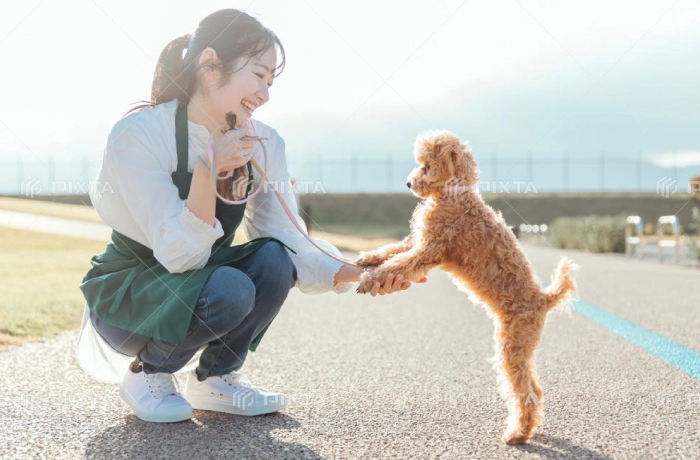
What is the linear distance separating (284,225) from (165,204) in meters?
0.73

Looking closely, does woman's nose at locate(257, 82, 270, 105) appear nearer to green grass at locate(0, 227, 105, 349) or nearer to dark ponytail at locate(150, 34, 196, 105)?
dark ponytail at locate(150, 34, 196, 105)

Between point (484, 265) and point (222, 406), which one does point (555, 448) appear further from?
point (222, 406)

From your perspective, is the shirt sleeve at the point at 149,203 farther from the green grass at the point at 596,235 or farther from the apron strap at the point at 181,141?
the green grass at the point at 596,235

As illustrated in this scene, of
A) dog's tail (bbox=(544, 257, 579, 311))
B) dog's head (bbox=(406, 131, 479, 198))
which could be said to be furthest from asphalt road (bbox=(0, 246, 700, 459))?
dog's head (bbox=(406, 131, 479, 198))

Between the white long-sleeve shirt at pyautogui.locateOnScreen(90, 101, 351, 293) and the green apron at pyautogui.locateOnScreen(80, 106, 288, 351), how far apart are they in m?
0.05

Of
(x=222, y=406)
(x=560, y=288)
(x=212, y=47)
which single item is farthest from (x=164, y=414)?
(x=560, y=288)

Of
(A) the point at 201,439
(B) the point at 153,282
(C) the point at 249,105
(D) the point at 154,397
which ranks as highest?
(C) the point at 249,105

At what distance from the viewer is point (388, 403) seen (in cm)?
341

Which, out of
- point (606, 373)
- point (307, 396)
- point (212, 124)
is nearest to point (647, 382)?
point (606, 373)

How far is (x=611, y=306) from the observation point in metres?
7.36

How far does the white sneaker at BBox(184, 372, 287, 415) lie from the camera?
10.6 ft

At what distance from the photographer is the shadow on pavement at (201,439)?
8.65 ft

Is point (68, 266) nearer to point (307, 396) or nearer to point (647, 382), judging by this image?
point (307, 396)

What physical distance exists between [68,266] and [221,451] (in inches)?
392
